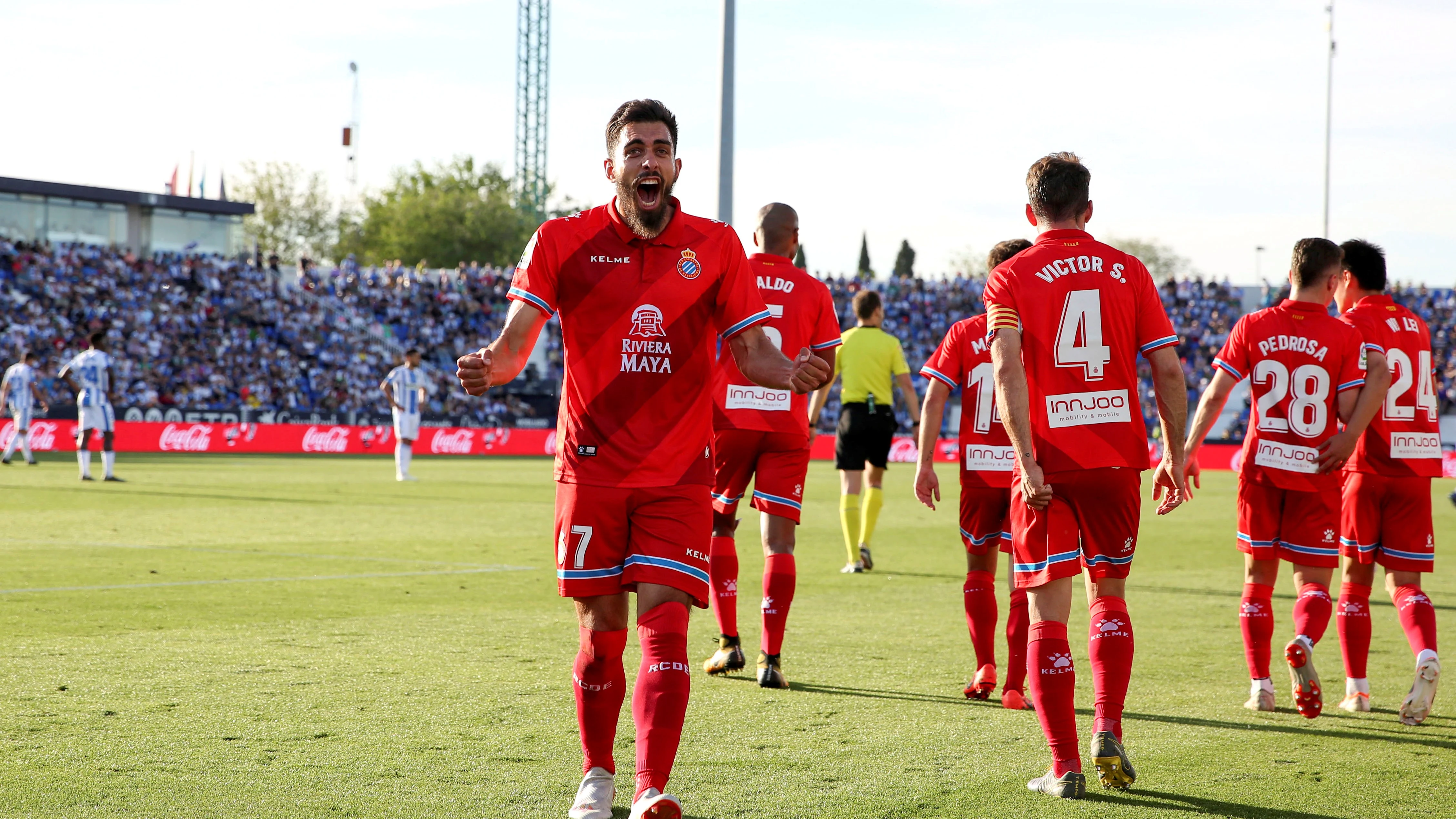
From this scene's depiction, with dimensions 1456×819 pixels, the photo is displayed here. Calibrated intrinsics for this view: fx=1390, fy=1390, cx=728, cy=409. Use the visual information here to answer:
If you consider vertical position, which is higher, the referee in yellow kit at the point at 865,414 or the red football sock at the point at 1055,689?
the referee in yellow kit at the point at 865,414

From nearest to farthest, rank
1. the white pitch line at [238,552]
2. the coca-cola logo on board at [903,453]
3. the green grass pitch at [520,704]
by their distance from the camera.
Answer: the green grass pitch at [520,704]
the white pitch line at [238,552]
the coca-cola logo on board at [903,453]

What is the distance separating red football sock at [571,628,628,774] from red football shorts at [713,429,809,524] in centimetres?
258

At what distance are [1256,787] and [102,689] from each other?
4.55 metres

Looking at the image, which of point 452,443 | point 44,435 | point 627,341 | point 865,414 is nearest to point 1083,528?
point 627,341

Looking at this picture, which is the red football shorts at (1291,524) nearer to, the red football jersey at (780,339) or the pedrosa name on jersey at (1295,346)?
the pedrosa name on jersey at (1295,346)

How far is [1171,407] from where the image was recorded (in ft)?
15.7

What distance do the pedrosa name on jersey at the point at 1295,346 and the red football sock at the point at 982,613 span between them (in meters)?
1.60

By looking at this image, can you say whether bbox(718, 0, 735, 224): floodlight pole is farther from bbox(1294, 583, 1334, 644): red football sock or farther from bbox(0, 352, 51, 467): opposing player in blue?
bbox(0, 352, 51, 467): opposing player in blue

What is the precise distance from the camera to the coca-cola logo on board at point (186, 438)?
31562 millimetres

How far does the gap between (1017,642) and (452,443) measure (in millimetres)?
30153

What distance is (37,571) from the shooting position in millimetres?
9953

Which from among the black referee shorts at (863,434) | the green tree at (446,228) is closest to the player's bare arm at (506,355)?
the black referee shorts at (863,434)

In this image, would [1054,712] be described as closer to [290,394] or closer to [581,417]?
[581,417]

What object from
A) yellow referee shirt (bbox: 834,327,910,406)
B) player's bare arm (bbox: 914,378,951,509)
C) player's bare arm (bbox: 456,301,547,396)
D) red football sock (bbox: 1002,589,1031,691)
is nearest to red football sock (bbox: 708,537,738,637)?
player's bare arm (bbox: 914,378,951,509)
